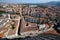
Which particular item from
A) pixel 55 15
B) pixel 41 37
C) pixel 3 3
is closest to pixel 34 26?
pixel 41 37

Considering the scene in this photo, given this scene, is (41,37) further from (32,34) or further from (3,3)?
(3,3)

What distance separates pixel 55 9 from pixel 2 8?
1.73 m

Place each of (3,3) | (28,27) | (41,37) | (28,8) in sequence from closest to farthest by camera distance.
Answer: (41,37), (28,27), (3,3), (28,8)

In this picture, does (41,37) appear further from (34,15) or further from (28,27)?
(34,15)

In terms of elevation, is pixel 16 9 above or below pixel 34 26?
above

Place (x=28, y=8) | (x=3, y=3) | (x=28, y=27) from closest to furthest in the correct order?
(x=28, y=27) < (x=3, y=3) < (x=28, y=8)

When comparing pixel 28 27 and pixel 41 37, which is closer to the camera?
pixel 41 37

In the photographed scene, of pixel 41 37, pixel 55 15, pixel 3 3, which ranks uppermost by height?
pixel 3 3

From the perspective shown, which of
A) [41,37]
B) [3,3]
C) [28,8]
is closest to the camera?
[41,37]

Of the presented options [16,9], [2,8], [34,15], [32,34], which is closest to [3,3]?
[2,8]

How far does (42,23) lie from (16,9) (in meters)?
1.22

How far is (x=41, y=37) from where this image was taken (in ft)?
15.3

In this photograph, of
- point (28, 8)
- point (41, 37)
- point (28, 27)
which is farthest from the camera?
point (28, 8)

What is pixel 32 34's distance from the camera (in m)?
4.89
